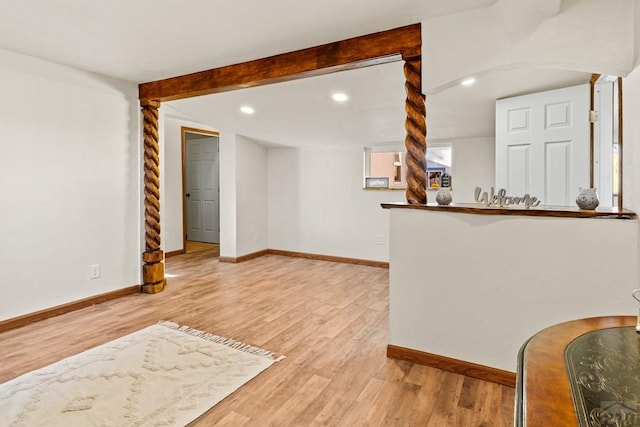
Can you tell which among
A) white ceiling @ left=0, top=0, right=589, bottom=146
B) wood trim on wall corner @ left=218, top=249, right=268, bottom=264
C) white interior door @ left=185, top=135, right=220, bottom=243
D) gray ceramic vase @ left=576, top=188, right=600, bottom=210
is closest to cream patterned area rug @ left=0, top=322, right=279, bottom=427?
gray ceramic vase @ left=576, top=188, right=600, bottom=210

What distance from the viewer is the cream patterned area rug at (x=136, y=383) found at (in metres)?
1.83

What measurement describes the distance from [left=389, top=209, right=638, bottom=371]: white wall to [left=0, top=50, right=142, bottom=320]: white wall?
2.92 meters

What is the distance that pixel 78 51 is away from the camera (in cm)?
297

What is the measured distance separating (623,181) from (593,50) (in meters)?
0.71

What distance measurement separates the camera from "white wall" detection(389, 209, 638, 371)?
1881 mm

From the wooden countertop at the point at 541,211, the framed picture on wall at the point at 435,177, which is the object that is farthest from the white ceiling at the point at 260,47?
the wooden countertop at the point at 541,211

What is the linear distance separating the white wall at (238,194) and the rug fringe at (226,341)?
251 centimetres

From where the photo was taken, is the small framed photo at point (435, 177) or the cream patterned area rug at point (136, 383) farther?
the small framed photo at point (435, 177)

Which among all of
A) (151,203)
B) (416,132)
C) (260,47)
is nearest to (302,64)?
(260,47)

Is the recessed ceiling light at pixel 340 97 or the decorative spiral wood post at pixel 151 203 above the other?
the recessed ceiling light at pixel 340 97

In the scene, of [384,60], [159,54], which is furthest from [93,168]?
[384,60]

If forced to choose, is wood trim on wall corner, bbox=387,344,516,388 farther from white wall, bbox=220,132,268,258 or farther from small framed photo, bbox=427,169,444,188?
white wall, bbox=220,132,268,258

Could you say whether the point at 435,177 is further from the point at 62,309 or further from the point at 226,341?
the point at 62,309

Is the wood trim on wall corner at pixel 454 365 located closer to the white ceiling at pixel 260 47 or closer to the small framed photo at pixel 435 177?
the white ceiling at pixel 260 47
